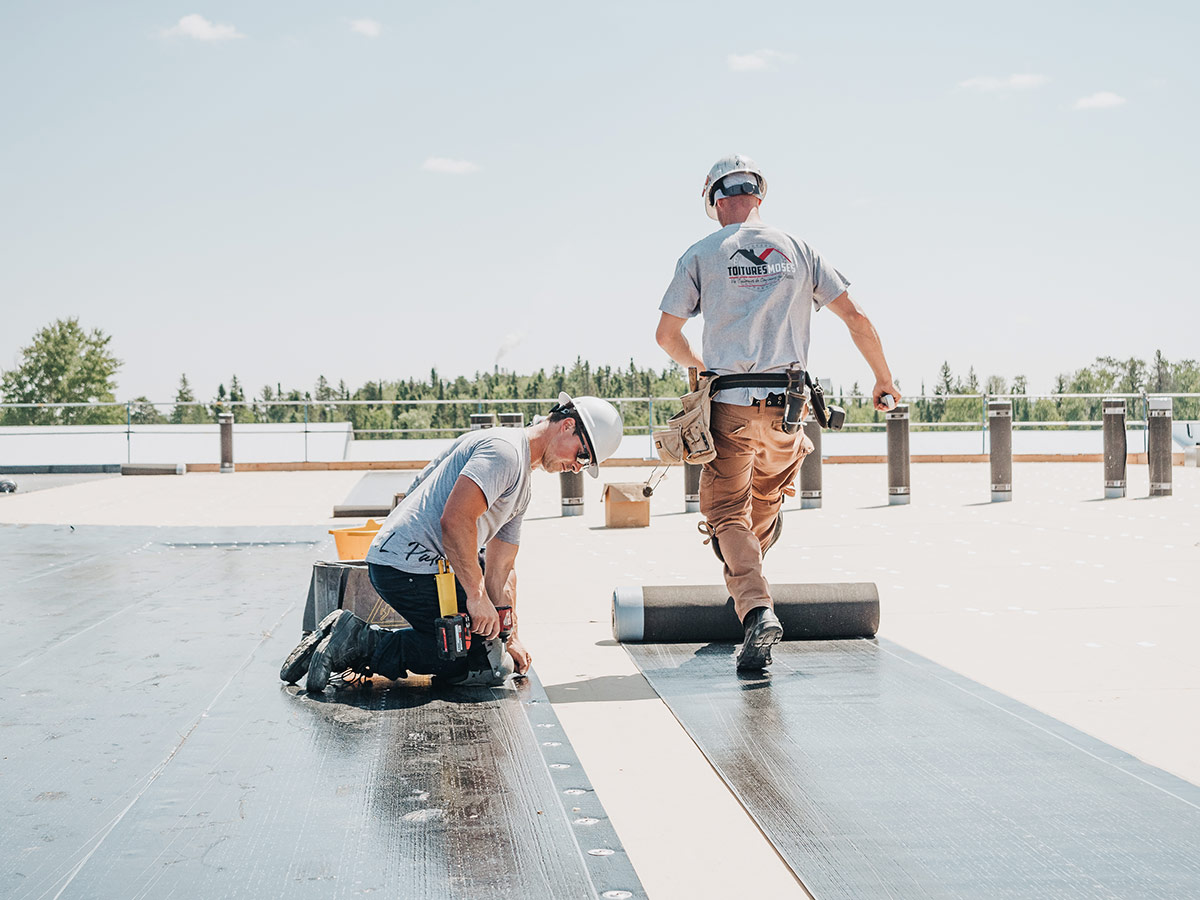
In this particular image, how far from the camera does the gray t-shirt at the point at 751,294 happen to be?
448cm

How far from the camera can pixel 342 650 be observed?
3.99 m

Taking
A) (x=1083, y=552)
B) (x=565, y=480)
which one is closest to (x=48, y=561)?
(x=565, y=480)

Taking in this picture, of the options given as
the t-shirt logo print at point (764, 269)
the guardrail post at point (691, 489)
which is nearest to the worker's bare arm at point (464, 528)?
the t-shirt logo print at point (764, 269)

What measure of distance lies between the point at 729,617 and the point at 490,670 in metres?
1.17

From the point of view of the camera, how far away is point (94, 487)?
17391 millimetres


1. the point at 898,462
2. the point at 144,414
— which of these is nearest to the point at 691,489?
the point at 898,462

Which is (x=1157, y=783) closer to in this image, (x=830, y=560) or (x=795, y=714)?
(x=795, y=714)

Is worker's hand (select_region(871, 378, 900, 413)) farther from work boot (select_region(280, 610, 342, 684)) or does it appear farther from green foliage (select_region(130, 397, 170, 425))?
green foliage (select_region(130, 397, 170, 425))

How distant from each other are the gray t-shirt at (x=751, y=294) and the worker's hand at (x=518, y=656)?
1215mm

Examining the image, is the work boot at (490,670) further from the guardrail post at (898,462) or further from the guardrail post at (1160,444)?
the guardrail post at (1160,444)

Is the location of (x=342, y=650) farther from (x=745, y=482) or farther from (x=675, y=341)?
(x=675, y=341)

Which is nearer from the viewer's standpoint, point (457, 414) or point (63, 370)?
point (457, 414)

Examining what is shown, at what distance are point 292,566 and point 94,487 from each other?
11.2 meters

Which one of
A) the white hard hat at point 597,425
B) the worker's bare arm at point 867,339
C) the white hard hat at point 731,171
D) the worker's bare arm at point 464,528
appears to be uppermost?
the white hard hat at point 731,171
